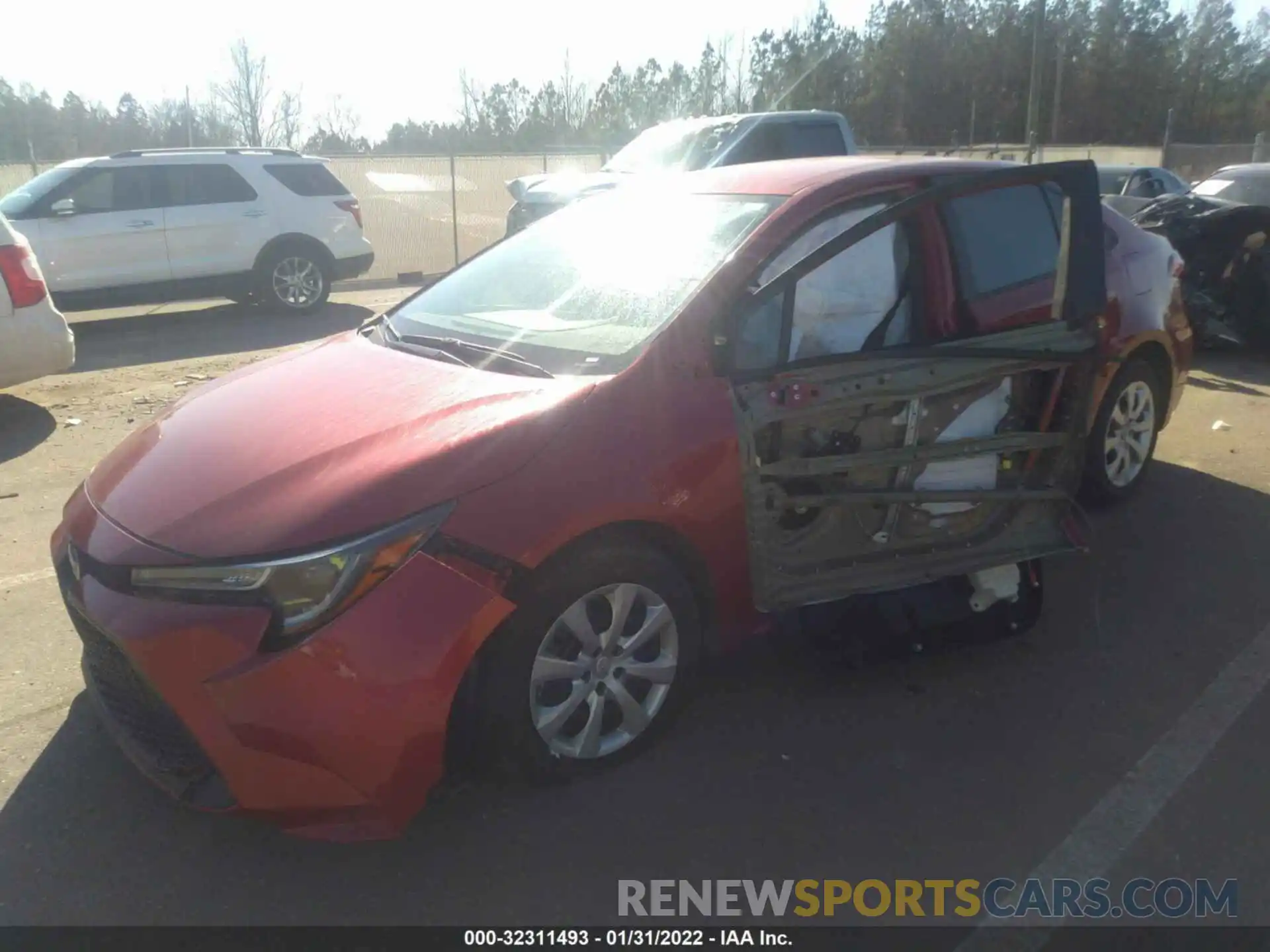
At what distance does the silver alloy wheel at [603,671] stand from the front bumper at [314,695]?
11.2 inches

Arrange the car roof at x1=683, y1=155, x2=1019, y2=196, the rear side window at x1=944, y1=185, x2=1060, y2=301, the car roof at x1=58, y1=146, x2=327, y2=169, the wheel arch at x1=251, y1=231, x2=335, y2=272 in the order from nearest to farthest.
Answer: the car roof at x1=683, y1=155, x2=1019, y2=196 < the rear side window at x1=944, y1=185, x2=1060, y2=301 < the car roof at x1=58, y1=146, x2=327, y2=169 < the wheel arch at x1=251, y1=231, x2=335, y2=272

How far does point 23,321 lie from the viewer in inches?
259

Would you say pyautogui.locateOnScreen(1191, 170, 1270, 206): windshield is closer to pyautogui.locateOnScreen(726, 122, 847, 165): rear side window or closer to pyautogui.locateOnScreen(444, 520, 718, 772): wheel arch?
pyautogui.locateOnScreen(726, 122, 847, 165): rear side window

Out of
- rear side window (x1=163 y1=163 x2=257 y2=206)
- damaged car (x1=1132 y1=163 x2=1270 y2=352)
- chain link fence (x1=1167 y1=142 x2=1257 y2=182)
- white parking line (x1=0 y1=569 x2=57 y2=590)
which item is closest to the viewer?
white parking line (x1=0 y1=569 x2=57 y2=590)

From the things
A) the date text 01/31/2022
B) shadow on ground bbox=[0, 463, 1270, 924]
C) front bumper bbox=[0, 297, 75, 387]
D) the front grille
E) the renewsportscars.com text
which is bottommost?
the date text 01/31/2022

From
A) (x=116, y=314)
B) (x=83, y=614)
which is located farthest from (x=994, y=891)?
(x=116, y=314)

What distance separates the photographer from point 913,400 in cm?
343

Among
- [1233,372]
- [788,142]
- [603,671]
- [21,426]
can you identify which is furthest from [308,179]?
[603,671]

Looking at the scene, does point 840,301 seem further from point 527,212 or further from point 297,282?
point 297,282

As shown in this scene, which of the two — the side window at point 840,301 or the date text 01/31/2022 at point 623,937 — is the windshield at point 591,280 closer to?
the side window at point 840,301

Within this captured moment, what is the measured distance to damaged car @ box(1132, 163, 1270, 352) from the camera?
339 inches

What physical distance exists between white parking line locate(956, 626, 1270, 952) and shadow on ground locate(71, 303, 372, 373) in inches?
323

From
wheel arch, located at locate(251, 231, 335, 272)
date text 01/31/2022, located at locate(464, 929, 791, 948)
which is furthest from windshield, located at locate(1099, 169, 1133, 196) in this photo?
date text 01/31/2022, located at locate(464, 929, 791, 948)

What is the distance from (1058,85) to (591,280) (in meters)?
46.5
